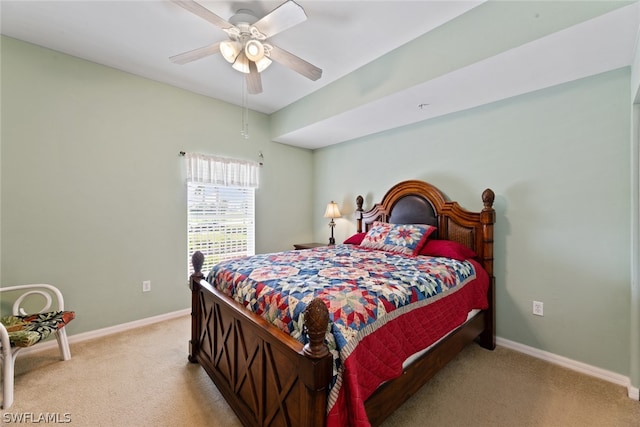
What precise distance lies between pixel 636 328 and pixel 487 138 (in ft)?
6.09

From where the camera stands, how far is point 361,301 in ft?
4.40

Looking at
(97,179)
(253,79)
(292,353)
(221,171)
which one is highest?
(253,79)

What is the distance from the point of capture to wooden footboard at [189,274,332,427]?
1.04 meters

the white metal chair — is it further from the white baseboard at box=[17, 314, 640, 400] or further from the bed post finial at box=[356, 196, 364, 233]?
the bed post finial at box=[356, 196, 364, 233]

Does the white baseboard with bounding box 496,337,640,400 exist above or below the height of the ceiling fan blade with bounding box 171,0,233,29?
below

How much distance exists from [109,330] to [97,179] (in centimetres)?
157

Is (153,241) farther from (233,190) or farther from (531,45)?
(531,45)

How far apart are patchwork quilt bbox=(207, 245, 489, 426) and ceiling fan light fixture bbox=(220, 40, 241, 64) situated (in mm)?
1650

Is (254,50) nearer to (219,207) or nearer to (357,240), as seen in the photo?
(219,207)

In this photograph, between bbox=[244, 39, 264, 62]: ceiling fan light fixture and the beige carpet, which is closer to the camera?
the beige carpet

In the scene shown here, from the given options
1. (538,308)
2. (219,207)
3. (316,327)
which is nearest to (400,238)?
(538,308)

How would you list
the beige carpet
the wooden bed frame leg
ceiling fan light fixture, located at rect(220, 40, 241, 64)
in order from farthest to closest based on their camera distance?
the wooden bed frame leg, ceiling fan light fixture, located at rect(220, 40, 241, 64), the beige carpet

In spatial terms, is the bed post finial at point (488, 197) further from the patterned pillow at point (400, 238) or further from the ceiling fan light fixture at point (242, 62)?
the ceiling fan light fixture at point (242, 62)

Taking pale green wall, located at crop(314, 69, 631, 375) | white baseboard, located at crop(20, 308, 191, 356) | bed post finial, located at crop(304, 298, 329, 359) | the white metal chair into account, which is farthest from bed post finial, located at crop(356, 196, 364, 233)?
the white metal chair
